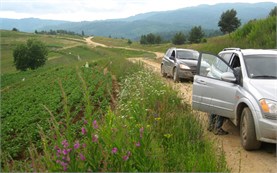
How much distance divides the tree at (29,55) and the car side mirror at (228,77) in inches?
2332

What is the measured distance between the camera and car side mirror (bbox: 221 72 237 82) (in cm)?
654

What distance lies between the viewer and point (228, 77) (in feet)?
21.6

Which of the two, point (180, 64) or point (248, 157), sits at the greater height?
point (180, 64)

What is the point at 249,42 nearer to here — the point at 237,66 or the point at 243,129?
the point at 237,66

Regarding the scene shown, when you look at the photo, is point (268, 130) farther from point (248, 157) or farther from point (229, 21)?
point (229, 21)

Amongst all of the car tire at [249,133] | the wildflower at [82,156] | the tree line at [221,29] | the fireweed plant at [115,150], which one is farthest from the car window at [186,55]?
the tree line at [221,29]

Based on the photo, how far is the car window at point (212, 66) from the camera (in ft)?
23.2

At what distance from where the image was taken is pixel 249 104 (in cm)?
579

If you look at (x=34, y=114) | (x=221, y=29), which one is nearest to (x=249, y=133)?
(x=34, y=114)

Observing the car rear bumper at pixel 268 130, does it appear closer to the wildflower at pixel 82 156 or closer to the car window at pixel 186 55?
the wildflower at pixel 82 156

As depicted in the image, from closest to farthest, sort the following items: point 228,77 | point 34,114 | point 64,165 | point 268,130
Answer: point 64,165 < point 268,130 < point 228,77 < point 34,114

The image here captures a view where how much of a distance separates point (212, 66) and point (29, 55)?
2314 inches

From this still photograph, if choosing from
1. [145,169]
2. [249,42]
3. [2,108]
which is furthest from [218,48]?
[145,169]

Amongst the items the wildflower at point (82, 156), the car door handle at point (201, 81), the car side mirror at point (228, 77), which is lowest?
the wildflower at point (82, 156)
